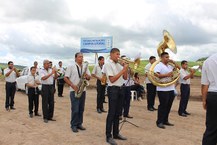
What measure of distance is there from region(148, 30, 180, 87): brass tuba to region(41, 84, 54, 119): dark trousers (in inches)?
118

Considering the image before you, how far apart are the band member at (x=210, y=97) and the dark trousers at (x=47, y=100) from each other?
5.54m

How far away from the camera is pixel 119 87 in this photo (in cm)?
690

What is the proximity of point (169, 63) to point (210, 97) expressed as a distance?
4.45m

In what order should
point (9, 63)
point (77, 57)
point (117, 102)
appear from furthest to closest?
point (9, 63), point (77, 57), point (117, 102)

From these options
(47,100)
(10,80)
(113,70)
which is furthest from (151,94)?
(113,70)

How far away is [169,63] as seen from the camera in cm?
923

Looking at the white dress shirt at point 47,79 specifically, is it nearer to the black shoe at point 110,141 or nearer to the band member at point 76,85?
the band member at point 76,85

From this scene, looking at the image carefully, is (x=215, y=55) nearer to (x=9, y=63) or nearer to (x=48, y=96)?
(x=48, y=96)

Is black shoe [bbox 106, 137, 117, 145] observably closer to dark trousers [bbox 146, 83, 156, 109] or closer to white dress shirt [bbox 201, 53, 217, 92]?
white dress shirt [bbox 201, 53, 217, 92]

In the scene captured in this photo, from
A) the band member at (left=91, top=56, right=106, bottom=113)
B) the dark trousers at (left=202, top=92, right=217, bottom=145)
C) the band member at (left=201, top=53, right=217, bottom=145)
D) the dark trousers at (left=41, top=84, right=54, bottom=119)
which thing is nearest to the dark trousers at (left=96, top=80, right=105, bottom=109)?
the band member at (left=91, top=56, right=106, bottom=113)

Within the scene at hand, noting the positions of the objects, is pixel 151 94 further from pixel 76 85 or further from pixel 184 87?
pixel 76 85

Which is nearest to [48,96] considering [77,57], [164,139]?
[77,57]

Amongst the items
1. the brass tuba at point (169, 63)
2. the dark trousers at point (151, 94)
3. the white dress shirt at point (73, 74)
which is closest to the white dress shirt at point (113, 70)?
the white dress shirt at point (73, 74)

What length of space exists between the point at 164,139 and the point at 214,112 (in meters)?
2.73
